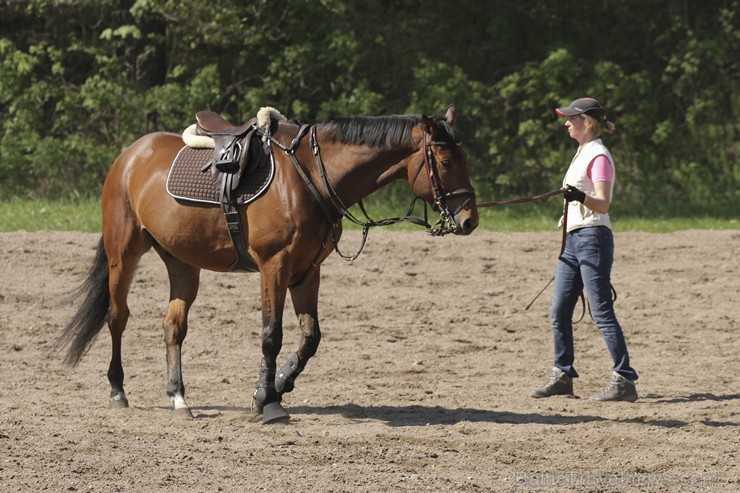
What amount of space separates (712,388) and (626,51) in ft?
41.8

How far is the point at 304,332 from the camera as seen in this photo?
7184 millimetres

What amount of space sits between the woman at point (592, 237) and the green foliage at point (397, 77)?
1083 cm

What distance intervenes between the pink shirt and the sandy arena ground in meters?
1.49

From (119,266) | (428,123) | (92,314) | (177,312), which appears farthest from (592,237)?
(92,314)

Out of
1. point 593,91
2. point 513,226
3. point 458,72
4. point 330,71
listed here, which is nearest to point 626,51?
point 593,91

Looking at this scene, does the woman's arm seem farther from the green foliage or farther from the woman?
the green foliage

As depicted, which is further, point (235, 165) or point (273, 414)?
point (235, 165)

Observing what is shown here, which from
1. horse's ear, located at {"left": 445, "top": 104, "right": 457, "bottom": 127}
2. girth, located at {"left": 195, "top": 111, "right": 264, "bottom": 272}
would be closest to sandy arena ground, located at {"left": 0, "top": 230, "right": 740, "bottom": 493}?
girth, located at {"left": 195, "top": 111, "right": 264, "bottom": 272}

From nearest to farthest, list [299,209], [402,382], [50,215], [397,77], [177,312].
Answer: [299,209] < [177,312] < [402,382] < [50,215] < [397,77]

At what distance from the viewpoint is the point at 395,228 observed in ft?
46.8

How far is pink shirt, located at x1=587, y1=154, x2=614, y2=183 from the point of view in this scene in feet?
23.7

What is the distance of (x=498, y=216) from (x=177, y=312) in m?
9.28

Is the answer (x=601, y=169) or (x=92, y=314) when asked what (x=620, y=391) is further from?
(x=92, y=314)

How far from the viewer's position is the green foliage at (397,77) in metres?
18.2
